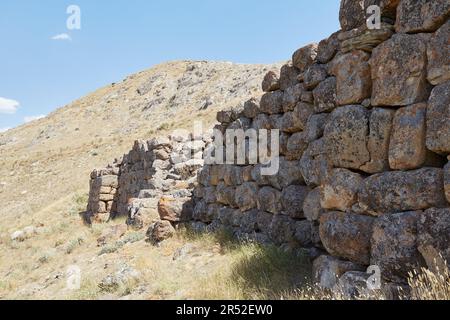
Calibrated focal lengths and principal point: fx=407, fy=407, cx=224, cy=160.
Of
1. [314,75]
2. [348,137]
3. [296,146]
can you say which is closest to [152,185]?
[296,146]

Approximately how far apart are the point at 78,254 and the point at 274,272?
6.62m

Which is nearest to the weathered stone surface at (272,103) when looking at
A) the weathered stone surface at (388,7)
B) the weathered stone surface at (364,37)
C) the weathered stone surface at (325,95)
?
the weathered stone surface at (325,95)

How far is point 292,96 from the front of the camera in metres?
6.66

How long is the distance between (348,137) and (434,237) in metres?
1.46

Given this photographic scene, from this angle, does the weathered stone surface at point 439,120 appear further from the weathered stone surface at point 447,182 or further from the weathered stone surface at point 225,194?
the weathered stone surface at point 225,194

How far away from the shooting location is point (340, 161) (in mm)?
4688

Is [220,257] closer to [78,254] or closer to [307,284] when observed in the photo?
[307,284]

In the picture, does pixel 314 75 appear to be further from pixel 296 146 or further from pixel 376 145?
pixel 376 145

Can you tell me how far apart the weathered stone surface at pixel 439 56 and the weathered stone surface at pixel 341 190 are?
1.32m

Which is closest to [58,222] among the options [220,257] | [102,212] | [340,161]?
[102,212]

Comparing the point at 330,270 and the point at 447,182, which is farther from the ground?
the point at 447,182

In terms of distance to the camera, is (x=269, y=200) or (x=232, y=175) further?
(x=232, y=175)

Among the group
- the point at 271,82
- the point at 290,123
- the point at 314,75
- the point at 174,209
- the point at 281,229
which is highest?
the point at 271,82

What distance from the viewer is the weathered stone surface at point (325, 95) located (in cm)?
531
